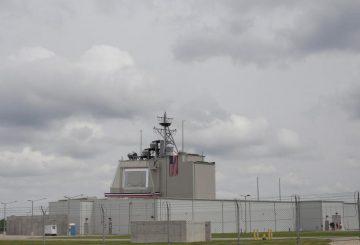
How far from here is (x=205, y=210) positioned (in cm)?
10562

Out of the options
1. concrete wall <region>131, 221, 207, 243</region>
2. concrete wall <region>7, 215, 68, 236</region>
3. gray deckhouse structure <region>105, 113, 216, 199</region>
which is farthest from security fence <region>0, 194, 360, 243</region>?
concrete wall <region>131, 221, 207, 243</region>

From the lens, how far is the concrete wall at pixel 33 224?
99044mm

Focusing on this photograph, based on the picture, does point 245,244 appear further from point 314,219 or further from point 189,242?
point 314,219

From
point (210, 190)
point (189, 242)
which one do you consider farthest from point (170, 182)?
point (189, 242)

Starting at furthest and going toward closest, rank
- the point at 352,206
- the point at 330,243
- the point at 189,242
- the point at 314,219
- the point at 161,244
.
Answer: the point at 352,206, the point at 314,219, the point at 189,242, the point at 161,244, the point at 330,243

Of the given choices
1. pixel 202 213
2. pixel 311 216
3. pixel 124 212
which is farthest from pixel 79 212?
pixel 311 216

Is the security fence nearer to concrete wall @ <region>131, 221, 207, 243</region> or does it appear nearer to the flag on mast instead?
the flag on mast

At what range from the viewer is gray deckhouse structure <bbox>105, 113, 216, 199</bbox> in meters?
119

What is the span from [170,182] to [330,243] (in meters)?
81.5

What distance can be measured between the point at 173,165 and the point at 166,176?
107 inches

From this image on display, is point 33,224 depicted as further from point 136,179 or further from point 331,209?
point 331,209

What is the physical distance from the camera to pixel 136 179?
405 feet

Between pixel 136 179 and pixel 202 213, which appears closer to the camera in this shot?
pixel 202 213

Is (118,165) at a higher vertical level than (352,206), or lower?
higher
